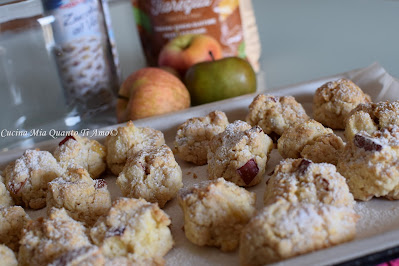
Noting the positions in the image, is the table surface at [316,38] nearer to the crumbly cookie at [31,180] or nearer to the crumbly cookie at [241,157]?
the crumbly cookie at [241,157]

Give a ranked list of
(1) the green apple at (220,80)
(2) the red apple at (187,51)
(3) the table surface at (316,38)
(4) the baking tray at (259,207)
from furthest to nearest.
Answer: (3) the table surface at (316,38), (2) the red apple at (187,51), (1) the green apple at (220,80), (4) the baking tray at (259,207)

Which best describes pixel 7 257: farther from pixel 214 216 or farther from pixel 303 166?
pixel 303 166

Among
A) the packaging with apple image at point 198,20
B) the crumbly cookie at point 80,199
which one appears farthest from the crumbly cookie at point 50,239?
the packaging with apple image at point 198,20

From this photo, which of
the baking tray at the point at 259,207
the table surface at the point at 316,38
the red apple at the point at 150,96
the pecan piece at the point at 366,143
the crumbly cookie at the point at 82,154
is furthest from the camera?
the table surface at the point at 316,38

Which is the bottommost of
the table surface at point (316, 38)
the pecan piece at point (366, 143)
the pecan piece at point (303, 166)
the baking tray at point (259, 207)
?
the table surface at point (316, 38)

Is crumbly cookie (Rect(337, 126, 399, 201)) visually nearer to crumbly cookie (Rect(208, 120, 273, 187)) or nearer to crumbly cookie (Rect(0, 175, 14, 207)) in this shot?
crumbly cookie (Rect(208, 120, 273, 187))

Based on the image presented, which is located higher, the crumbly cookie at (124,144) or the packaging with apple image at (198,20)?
the packaging with apple image at (198,20)

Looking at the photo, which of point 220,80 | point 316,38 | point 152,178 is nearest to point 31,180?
point 152,178

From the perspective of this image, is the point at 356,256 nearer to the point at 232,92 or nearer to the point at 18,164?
the point at 18,164

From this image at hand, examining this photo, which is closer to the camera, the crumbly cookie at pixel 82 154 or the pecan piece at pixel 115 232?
the pecan piece at pixel 115 232
